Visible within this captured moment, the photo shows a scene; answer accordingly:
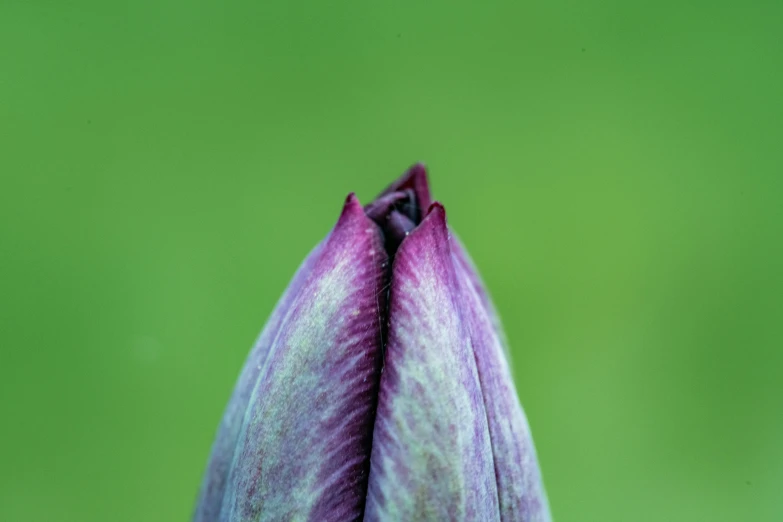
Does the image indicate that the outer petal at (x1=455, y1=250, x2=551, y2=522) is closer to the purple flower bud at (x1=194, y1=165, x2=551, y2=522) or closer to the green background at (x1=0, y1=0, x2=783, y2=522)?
the purple flower bud at (x1=194, y1=165, x2=551, y2=522)

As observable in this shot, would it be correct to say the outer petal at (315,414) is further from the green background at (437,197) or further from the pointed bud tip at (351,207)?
the green background at (437,197)

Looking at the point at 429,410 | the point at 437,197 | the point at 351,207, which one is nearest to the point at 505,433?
the point at 429,410

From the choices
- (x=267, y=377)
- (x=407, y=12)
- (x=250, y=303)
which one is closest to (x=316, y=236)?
(x=250, y=303)

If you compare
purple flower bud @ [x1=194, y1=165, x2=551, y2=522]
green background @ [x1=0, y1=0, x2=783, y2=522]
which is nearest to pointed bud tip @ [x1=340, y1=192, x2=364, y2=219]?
purple flower bud @ [x1=194, y1=165, x2=551, y2=522]

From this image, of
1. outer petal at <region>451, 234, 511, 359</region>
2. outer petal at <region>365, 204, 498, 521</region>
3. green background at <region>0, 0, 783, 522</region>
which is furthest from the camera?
green background at <region>0, 0, 783, 522</region>

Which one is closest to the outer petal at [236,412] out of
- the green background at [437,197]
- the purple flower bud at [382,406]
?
the purple flower bud at [382,406]

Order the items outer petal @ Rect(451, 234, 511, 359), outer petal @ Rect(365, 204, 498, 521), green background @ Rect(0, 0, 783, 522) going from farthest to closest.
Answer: green background @ Rect(0, 0, 783, 522) < outer petal @ Rect(451, 234, 511, 359) < outer petal @ Rect(365, 204, 498, 521)
